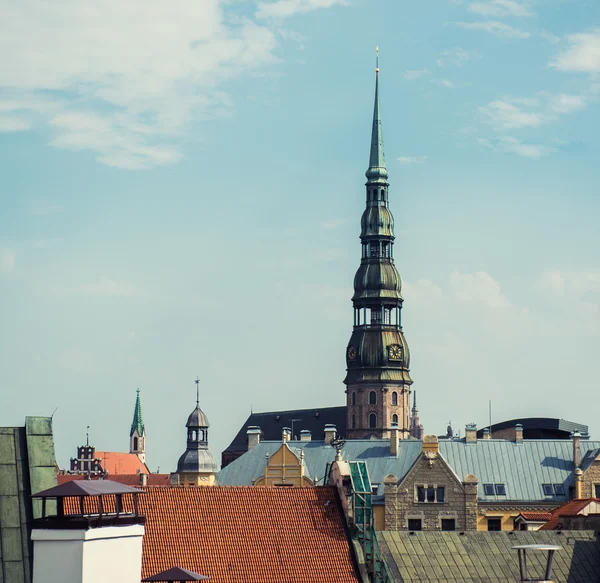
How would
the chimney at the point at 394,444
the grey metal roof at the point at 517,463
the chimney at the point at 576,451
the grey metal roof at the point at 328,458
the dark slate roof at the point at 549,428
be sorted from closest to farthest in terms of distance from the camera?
the grey metal roof at the point at 517,463, the chimney at the point at 576,451, the grey metal roof at the point at 328,458, the chimney at the point at 394,444, the dark slate roof at the point at 549,428

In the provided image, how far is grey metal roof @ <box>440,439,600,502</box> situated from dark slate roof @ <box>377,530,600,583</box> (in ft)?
160

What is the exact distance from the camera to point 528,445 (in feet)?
381

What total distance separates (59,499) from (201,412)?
11627 centimetres

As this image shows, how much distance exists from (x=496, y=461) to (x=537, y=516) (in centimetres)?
977

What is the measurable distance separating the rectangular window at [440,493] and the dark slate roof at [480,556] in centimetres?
4070

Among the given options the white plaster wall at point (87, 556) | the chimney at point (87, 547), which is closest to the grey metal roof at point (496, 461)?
the chimney at point (87, 547)

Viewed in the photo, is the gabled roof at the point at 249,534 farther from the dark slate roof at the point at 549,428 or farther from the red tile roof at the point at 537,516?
the dark slate roof at the point at 549,428

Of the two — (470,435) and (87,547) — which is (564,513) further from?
(87,547)

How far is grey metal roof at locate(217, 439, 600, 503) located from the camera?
111m

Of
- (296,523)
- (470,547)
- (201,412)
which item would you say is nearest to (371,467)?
(201,412)

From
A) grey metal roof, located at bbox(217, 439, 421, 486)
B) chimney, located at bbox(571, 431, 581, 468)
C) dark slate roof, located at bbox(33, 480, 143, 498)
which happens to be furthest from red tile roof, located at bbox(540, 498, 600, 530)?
dark slate roof, located at bbox(33, 480, 143, 498)

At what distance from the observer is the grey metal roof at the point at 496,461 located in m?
111

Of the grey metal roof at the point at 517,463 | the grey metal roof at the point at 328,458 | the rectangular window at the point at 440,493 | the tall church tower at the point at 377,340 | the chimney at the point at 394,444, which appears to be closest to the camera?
the rectangular window at the point at 440,493

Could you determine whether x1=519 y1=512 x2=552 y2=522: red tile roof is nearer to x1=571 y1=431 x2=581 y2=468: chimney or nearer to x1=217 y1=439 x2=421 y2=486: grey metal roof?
x1=571 y1=431 x2=581 y2=468: chimney
